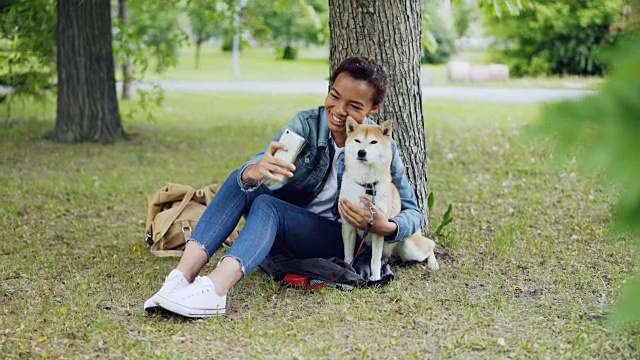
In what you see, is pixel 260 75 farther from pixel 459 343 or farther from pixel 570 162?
pixel 570 162

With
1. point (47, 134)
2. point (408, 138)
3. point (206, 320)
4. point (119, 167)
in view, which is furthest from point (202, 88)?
point (206, 320)

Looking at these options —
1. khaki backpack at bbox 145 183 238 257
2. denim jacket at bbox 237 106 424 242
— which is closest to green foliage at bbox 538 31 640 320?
denim jacket at bbox 237 106 424 242

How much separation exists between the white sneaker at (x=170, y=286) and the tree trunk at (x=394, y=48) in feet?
6.05

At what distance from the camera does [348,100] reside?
404cm

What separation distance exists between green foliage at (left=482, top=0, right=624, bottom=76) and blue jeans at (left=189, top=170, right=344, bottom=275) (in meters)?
18.2

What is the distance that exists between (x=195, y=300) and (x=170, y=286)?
0.50ft

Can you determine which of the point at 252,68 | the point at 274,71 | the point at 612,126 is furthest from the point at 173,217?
the point at 252,68

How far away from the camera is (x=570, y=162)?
1.44 meters

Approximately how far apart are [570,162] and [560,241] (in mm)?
4189

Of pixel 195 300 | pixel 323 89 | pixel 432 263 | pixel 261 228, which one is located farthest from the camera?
pixel 323 89

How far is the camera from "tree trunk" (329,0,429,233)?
4867 millimetres

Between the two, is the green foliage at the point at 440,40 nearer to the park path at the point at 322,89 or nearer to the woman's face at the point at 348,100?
the park path at the point at 322,89

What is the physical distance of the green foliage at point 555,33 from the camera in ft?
71.3

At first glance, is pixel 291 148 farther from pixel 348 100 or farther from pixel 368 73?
pixel 368 73
